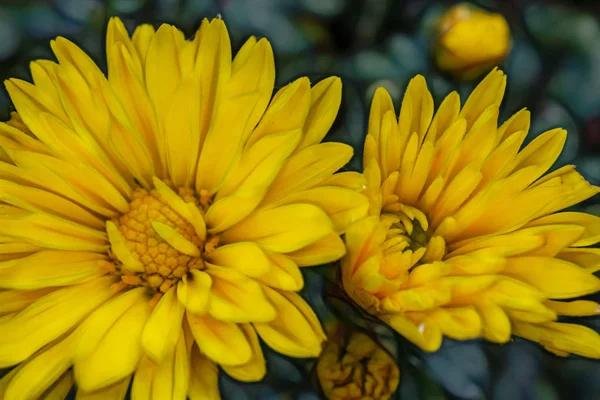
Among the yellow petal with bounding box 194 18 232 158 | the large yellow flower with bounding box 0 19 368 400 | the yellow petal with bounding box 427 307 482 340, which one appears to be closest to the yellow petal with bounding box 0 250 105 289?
the large yellow flower with bounding box 0 19 368 400

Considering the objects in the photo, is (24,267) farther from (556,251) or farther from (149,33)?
(556,251)

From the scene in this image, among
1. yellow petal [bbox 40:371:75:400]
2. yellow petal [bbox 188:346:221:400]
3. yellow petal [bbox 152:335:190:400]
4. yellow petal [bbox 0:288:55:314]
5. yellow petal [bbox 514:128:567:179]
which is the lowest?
yellow petal [bbox 40:371:75:400]

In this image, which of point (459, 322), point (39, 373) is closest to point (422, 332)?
point (459, 322)

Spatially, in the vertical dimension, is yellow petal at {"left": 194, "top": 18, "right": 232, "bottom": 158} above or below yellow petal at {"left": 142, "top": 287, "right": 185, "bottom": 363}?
above

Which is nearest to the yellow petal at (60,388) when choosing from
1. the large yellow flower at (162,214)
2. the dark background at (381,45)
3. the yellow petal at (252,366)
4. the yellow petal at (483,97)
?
the large yellow flower at (162,214)

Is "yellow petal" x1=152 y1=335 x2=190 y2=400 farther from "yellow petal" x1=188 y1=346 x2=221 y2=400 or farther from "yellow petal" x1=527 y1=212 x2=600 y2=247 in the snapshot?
"yellow petal" x1=527 y1=212 x2=600 y2=247

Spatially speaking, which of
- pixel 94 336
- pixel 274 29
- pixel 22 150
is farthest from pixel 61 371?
pixel 274 29

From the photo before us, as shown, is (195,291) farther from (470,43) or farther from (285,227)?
(470,43)

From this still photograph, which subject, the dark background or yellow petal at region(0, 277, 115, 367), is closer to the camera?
yellow petal at region(0, 277, 115, 367)

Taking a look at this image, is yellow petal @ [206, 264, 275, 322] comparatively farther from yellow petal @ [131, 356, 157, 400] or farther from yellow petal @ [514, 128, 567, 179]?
yellow petal @ [514, 128, 567, 179]
